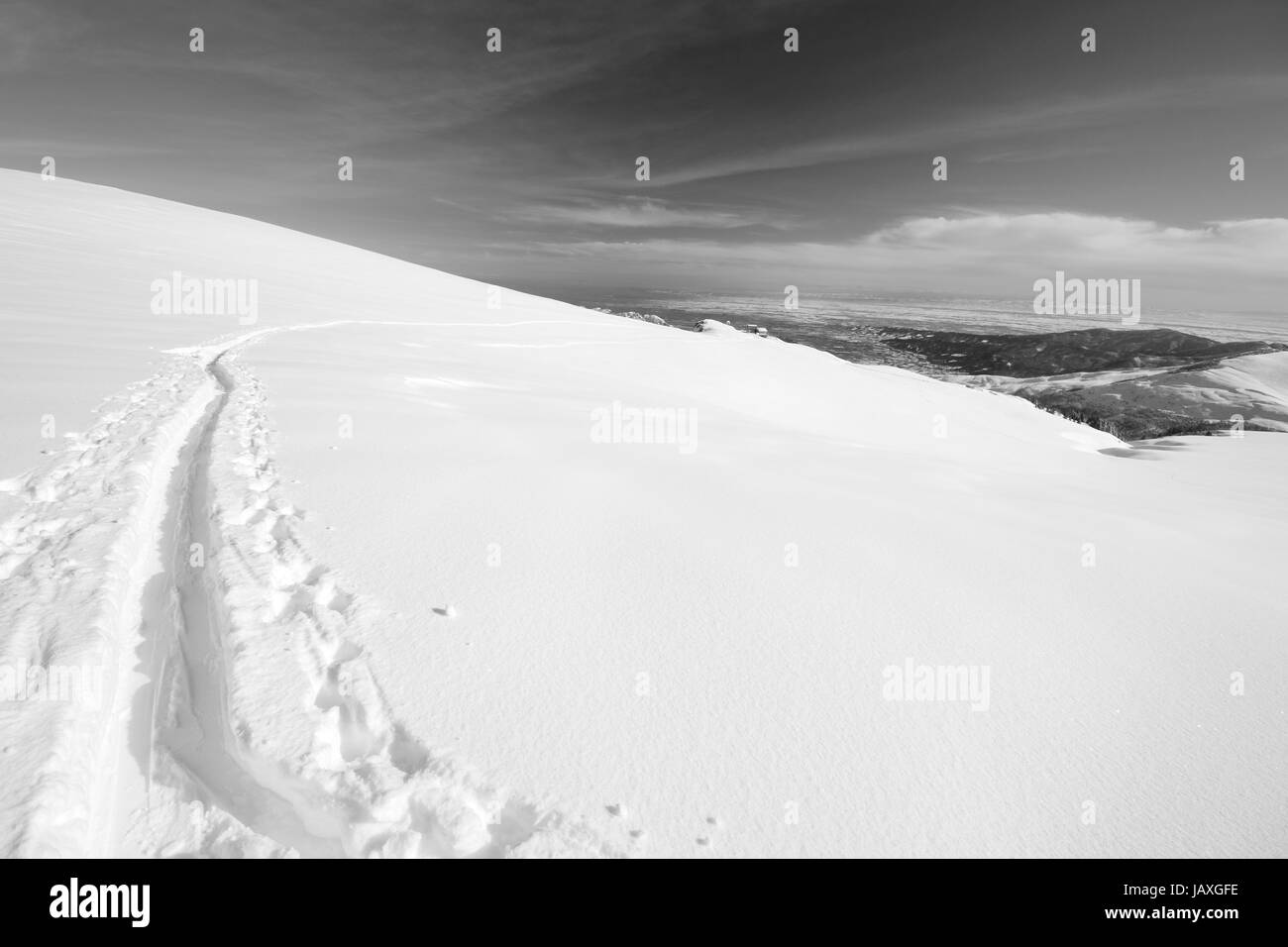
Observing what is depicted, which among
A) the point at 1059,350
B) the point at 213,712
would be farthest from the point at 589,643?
the point at 1059,350

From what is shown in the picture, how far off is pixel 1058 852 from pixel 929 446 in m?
13.3

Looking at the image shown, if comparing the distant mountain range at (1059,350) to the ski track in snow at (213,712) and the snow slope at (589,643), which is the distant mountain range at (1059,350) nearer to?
the snow slope at (589,643)

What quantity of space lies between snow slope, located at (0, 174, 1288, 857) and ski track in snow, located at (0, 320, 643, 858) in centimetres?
1

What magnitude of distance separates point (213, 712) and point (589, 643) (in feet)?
5.14

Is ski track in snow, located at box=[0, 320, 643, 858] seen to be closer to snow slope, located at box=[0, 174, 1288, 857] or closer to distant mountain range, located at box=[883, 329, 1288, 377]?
snow slope, located at box=[0, 174, 1288, 857]

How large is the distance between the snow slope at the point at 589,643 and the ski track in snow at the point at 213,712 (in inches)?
0.5

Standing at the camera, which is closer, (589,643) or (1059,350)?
(589,643)

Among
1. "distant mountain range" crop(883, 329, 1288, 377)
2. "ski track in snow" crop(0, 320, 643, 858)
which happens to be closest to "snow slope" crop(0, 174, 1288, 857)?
"ski track in snow" crop(0, 320, 643, 858)

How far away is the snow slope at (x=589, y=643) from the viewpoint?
2.05m

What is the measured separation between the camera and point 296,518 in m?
4.04

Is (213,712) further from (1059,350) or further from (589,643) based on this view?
(1059,350)

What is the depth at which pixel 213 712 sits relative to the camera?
7.76 ft
